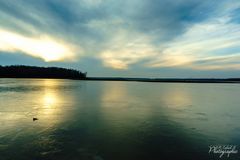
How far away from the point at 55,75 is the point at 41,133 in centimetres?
19468

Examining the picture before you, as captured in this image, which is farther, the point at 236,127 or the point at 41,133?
the point at 236,127

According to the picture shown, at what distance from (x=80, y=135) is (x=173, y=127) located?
5.68m

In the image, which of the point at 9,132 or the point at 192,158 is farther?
the point at 9,132

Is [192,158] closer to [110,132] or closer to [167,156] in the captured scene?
[167,156]

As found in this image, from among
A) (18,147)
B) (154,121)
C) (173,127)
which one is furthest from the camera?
(154,121)

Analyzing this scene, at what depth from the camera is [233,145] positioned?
913 centimetres

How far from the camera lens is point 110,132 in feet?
36.1

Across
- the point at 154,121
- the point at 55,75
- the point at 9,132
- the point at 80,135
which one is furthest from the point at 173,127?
the point at 55,75

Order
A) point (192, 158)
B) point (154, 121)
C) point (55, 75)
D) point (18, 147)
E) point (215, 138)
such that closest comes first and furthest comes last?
point (192, 158)
point (18, 147)
point (215, 138)
point (154, 121)
point (55, 75)

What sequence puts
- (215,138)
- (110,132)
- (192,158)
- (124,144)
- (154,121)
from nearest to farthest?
1. (192,158)
2. (124,144)
3. (215,138)
4. (110,132)
5. (154,121)

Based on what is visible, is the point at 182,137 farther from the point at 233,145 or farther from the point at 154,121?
the point at 154,121

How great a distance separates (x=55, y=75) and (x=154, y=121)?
7632 inches

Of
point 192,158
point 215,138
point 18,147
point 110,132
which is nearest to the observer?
point 192,158

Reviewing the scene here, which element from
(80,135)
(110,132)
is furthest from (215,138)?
(80,135)
